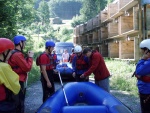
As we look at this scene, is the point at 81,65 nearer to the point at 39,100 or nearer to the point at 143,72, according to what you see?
the point at 39,100

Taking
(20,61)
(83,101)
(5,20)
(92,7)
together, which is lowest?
(83,101)

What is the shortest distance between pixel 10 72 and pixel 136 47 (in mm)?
11300

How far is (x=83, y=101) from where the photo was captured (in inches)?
206

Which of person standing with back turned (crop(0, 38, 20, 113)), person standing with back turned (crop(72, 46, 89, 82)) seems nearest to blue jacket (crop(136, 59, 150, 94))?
person standing with back turned (crop(0, 38, 20, 113))

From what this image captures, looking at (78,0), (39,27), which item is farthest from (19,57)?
(78,0)

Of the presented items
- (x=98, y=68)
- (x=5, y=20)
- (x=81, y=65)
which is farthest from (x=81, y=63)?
(x=5, y=20)

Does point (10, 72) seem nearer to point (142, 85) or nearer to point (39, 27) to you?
point (142, 85)

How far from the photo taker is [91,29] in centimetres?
2738

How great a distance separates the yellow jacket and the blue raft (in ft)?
3.78

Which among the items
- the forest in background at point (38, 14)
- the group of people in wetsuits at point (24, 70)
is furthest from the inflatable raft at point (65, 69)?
the group of people in wetsuits at point (24, 70)

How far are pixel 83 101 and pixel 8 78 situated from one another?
94.4 inches

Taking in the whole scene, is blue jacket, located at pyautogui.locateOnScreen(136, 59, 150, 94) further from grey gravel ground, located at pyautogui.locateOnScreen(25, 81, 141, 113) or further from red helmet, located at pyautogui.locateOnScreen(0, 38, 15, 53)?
grey gravel ground, located at pyautogui.locateOnScreen(25, 81, 141, 113)

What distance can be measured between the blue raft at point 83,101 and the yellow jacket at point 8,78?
1.15 metres

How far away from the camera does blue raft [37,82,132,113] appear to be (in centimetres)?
409
